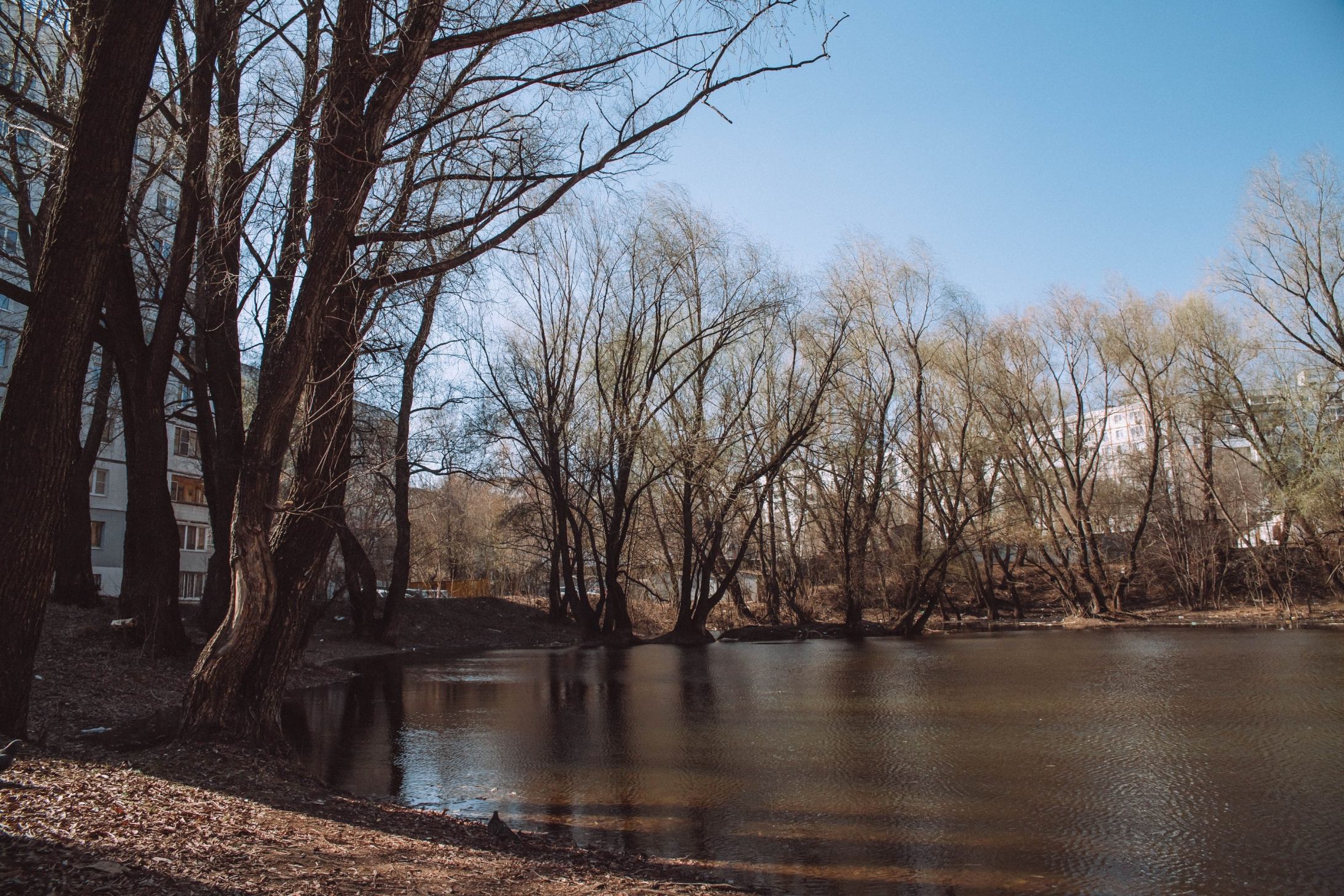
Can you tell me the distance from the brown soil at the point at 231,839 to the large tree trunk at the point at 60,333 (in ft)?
3.44

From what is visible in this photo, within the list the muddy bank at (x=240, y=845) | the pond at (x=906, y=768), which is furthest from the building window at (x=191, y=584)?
the muddy bank at (x=240, y=845)

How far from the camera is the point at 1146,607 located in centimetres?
3481

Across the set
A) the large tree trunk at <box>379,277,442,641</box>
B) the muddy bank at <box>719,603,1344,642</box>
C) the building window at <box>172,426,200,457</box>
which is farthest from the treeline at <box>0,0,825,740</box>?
the building window at <box>172,426,200,457</box>

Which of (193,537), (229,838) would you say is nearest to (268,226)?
(229,838)

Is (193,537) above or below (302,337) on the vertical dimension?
above

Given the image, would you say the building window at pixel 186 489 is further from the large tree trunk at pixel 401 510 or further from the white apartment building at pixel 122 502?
the large tree trunk at pixel 401 510

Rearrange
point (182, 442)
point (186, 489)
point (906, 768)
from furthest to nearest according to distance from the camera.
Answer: point (186, 489), point (182, 442), point (906, 768)

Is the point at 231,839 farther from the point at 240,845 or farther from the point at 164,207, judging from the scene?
the point at 164,207

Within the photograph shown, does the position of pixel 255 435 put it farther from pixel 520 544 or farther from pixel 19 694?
pixel 520 544

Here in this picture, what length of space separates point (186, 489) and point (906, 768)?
3870 cm

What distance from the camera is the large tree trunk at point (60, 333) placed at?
5512 mm

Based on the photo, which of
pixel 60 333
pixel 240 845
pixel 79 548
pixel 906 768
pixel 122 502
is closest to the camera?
pixel 240 845

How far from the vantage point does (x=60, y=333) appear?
567cm

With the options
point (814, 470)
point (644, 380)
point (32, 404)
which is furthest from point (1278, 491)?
point (32, 404)
